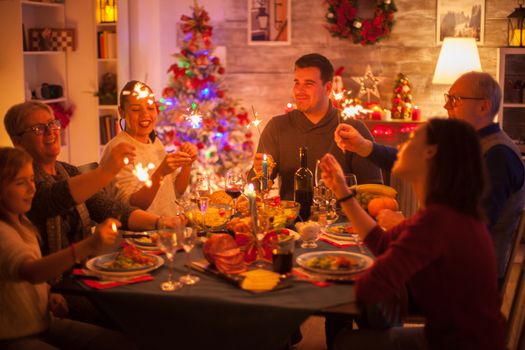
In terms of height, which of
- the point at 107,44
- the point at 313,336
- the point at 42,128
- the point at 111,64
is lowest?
the point at 313,336

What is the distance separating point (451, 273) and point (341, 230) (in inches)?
39.5

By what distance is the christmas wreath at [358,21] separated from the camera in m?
6.30

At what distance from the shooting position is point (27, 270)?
2.16 metres

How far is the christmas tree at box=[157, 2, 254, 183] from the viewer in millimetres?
6660

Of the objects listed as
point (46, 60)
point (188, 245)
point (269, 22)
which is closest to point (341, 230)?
point (188, 245)

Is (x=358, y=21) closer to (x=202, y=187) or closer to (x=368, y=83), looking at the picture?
(x=368, y=83)

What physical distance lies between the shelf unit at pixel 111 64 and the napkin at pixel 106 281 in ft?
14.2

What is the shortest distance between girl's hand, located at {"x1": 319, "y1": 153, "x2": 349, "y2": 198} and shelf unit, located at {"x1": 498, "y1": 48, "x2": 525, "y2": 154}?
3.77 m

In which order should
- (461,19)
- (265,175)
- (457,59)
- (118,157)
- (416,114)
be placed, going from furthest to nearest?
(461,19)
(416,114)
(457,59)
(265,175)
(118,157)

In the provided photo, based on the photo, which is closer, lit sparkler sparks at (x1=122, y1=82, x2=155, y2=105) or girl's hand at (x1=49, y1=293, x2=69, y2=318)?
girl's hand at (x1=49, y1=293, x2=69, y2=318)

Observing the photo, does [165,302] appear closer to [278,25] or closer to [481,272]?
[481,272]

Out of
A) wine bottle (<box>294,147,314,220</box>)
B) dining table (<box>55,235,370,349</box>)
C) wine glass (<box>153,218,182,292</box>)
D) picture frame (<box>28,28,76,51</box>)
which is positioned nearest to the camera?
dining table (<box>55,235,370,349</box>)

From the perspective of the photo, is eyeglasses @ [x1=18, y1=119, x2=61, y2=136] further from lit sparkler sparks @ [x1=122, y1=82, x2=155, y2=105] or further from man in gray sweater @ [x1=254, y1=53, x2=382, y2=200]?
man in gray sweater @ [x1=254, y1=53, x2=382, y2=200]

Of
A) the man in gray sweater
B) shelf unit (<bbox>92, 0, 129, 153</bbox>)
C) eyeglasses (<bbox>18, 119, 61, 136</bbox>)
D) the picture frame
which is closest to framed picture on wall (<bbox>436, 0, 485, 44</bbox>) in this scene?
the man in gray sweater
